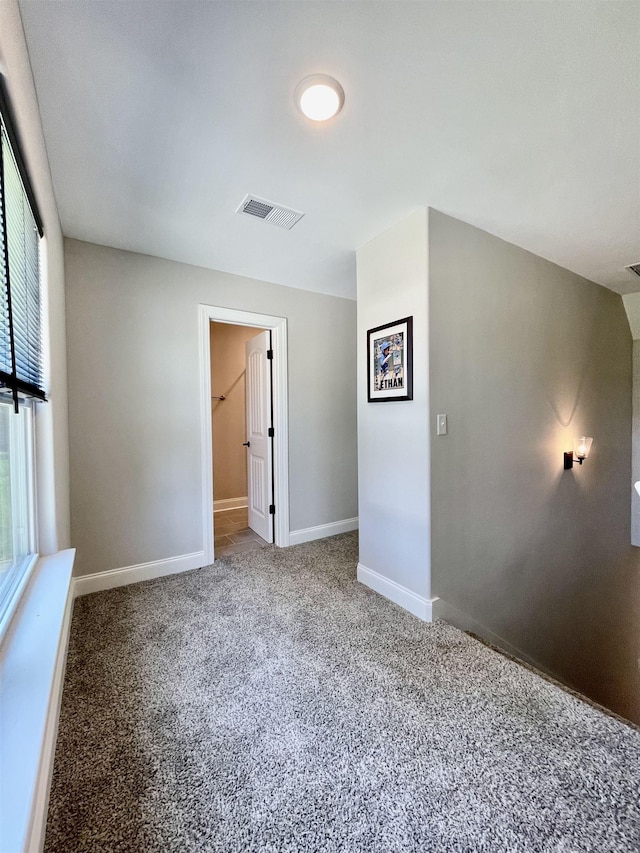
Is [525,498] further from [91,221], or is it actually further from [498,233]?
[91,221]

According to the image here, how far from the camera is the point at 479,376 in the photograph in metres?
2.40

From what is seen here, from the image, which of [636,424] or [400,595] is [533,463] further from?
[636,424]

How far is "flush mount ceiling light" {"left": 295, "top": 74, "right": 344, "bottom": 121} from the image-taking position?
1321mm

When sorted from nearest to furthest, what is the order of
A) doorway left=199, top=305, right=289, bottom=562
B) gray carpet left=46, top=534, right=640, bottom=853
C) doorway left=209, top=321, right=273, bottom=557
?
gray carpet left=46, top=534, right=640, bottom=853 < doorway left=199, top=305, right=289, bottom=562 < doorway left=209, top=321, right=273, bottom=557

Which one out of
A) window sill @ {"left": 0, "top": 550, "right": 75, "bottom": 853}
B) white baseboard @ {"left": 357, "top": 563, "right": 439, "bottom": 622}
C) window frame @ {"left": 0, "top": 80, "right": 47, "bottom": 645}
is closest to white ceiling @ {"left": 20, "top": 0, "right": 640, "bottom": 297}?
window frame @ {"left": 0, "top": 80, "right": 47, "bottom": 645}

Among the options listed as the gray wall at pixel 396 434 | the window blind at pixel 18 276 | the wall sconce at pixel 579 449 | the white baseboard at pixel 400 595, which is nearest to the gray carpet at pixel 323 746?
the white baseboard at pixel 400 595

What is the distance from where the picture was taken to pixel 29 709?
3.24ft

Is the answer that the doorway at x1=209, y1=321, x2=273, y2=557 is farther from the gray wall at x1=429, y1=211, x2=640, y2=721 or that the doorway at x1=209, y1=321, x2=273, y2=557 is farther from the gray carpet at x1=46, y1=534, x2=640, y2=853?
the gray wall at x1=429, y1=211, x2=640, y2=721

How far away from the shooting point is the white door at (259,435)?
11.4 feet

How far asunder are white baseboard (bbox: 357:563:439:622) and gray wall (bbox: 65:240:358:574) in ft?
4.66

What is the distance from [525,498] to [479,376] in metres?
1.10

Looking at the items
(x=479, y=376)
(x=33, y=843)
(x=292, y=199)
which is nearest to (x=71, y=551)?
(x=33, y=843)

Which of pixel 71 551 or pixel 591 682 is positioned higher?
pixel 71 551

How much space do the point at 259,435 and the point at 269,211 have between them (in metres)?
2.08
